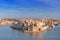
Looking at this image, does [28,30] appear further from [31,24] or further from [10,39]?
[10,39]

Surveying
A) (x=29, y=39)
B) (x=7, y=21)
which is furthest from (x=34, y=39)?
(x=7, y=21)

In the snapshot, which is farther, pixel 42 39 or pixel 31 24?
pixel 31 24

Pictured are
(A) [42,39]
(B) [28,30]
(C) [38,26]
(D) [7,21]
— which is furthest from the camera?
(D) [7,21]

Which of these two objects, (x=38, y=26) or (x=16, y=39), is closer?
(x=16, y=39)

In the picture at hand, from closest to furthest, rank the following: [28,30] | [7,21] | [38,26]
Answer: [28,30]
[38,26]
[7,21]

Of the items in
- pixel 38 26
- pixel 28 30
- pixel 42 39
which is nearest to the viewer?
pixel 42 39

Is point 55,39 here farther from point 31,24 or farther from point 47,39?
point 31,24

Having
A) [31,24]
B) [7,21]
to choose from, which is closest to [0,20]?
[7,21]

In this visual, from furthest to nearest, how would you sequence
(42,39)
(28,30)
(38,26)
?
(38,26) → (28,30) → (42,39)
